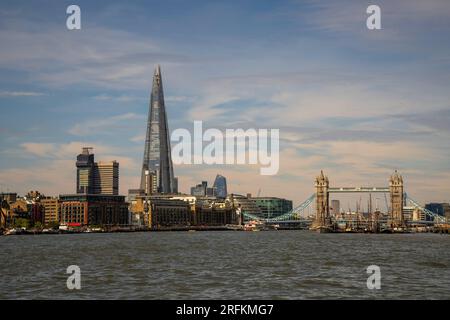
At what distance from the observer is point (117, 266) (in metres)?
47.6

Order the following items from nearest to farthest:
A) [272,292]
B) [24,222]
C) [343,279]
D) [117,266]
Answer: [272,292] < [343,279] < [117,266] < [24,222]

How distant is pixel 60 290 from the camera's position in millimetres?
33812

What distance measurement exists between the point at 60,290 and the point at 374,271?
19.0 metres
